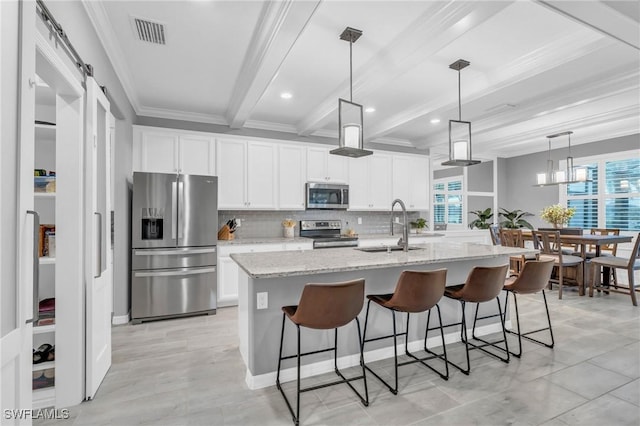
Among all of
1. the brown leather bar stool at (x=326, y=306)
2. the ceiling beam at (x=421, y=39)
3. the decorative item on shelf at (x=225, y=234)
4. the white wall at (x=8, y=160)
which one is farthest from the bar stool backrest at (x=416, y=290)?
the decorative item on shelf at (x=225, y=234)

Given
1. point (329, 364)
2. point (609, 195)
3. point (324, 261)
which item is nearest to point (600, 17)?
point (324, 261)

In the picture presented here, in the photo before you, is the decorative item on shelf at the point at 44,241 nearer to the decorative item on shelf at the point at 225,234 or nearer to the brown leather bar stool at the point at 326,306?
the brown leather bar stool at the point at 326,306

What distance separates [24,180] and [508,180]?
9042mm

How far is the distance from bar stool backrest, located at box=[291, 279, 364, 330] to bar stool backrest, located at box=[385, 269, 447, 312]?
412 millimetres

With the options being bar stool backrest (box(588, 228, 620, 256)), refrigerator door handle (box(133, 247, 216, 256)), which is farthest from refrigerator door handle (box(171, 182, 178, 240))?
bar stool backrest (box(588, 228, 620, 256))

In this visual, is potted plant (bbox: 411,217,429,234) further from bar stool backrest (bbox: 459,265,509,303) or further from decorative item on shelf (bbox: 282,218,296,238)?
bar stool backrest (bbox: 459,265,509,303)

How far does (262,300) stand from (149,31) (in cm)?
235

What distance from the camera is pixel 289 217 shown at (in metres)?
5.39

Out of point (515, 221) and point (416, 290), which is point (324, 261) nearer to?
point (416, 290)

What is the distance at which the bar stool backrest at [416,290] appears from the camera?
2.27 metres

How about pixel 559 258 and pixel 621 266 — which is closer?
pixel 621 266

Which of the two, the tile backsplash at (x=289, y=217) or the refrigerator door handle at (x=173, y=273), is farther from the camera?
the tile backsplash at (x=289, y=217)

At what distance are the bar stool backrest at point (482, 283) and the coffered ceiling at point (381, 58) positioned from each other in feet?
5.96

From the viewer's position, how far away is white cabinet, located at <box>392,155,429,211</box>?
235 inches
